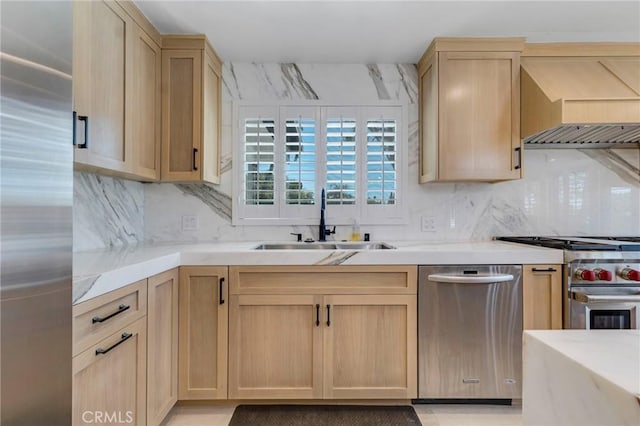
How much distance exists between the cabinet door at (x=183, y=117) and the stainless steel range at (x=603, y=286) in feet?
7.17

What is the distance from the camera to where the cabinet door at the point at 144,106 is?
1.83 metres

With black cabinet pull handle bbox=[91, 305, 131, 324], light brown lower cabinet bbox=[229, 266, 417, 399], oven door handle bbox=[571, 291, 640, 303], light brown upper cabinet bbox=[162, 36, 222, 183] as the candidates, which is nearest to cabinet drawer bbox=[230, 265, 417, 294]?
light brown lower cabinet bbox=[229, 266, 417, 399]

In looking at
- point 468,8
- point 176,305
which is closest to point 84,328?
point 176,305

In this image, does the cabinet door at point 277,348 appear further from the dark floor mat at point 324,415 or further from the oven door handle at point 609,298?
the oven door handle at point 609,298

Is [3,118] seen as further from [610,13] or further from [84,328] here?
[610,13]

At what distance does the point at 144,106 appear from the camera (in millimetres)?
1942

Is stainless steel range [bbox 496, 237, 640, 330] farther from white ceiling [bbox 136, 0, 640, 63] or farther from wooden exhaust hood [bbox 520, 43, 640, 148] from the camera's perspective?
white ceiling [bbox 136, 0, 640, 63]

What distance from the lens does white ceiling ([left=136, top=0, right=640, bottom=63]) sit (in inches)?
74.0

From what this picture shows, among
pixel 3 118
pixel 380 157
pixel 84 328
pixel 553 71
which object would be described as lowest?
pixel 84 328

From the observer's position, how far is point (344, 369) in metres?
1.88

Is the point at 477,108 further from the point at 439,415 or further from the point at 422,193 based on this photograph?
the point at 439,415

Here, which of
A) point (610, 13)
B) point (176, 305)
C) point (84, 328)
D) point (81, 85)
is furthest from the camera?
point (610, 13)

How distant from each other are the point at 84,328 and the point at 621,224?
10.6 ft

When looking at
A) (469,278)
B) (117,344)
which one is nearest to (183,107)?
(117,344)
